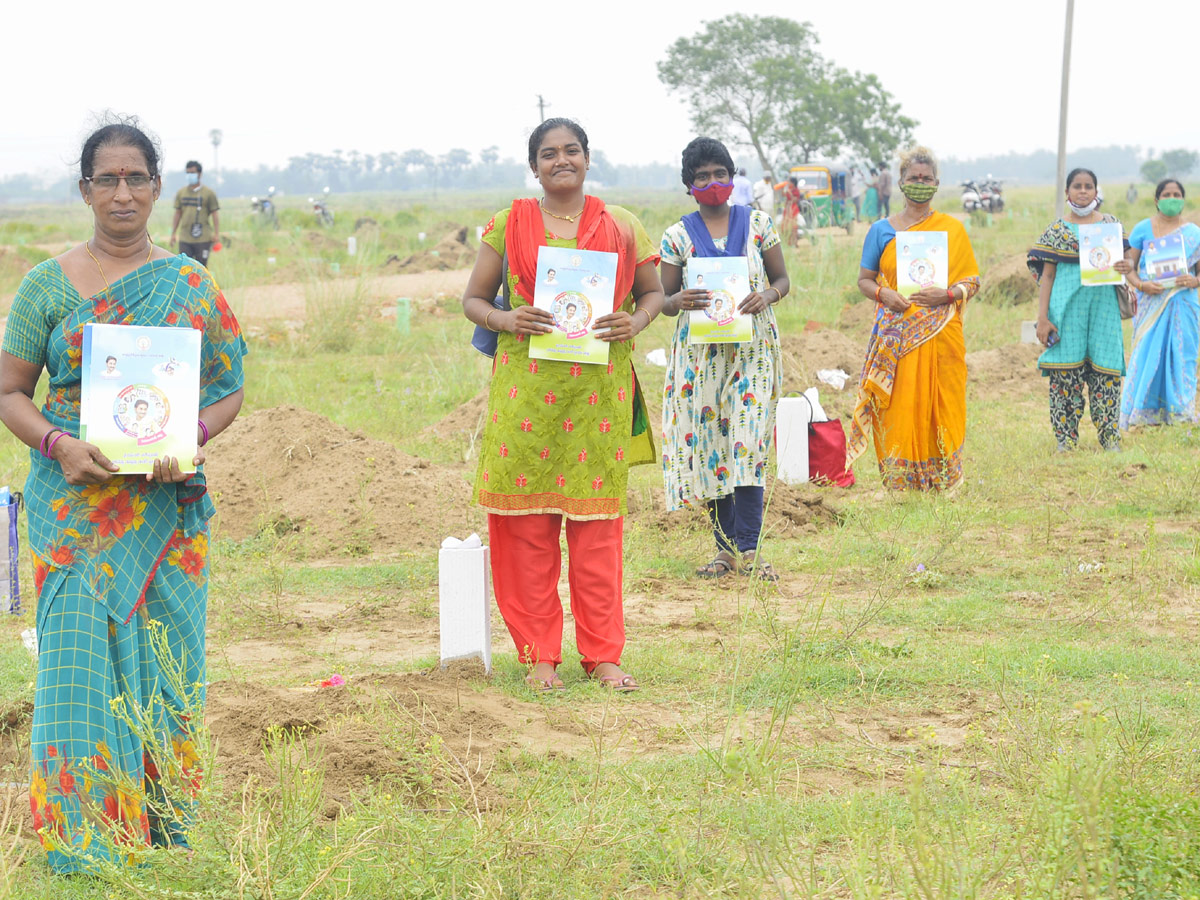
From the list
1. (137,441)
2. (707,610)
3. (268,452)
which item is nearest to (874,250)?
(707,610)

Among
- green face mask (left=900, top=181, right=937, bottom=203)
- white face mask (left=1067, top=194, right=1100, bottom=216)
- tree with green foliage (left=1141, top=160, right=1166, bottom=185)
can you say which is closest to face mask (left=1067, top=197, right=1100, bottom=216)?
white face mask (left=1067, top=194, right=1100, bottom=216)

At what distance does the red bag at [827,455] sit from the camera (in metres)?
8.70

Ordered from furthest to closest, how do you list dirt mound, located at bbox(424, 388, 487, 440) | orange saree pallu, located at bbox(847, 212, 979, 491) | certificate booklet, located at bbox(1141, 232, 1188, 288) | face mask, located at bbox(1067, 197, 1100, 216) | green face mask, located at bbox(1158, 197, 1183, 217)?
dirt mound, located at bbox(424, 388, 487, 440) → certificate booklet, located at bbox(1141, 232, 1188, 288) → green face mask, located at bbox(1158, 197, 1183, 217) → face mask, located at bbox(1067, 197, 1100, 216) → orange saree pallu, located at bbox(847, 212, 979, 491)

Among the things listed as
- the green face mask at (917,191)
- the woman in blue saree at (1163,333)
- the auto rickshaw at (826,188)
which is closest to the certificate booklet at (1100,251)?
the woman in blue saree at (1163,333)

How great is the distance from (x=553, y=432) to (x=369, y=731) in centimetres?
134

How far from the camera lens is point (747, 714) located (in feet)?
14.9

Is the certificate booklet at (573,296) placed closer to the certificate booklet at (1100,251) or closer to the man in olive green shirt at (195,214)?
the certificate booklet at (1100,251)

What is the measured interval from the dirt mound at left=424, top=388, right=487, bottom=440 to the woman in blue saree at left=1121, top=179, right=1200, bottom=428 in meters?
5.12

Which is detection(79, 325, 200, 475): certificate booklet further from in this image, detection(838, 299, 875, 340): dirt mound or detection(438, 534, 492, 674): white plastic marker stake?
detection(838, 299, 875, 340): dirt mound

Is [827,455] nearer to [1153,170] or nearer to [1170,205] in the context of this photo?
[1170,205]

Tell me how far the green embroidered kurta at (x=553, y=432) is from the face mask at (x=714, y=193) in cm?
138

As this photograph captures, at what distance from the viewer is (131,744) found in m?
3.40

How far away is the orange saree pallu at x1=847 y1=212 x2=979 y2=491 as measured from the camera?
7.67 meters

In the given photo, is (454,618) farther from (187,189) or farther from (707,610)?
(187,189)
